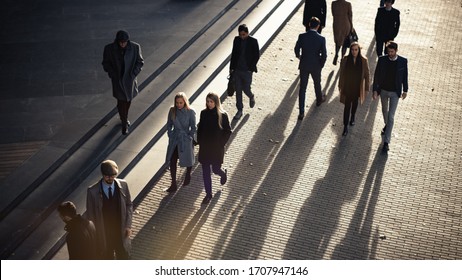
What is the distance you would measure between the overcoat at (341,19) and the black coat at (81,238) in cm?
897

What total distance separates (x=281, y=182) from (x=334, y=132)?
82.6 inches

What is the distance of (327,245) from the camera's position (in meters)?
10.8

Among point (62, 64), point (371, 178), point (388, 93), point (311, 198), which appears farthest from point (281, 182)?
point (62, 64)

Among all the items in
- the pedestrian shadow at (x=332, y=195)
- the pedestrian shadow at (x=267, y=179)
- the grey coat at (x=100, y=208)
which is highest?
the grey coat at (x=100, y=208)

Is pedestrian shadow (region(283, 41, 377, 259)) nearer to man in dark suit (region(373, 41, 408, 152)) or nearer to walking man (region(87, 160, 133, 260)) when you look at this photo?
man in dark suit (region(373, 41, 408, 152))

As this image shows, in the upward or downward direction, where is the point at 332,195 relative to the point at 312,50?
downward

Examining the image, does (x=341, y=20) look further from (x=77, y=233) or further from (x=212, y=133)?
(x=77, y=233)

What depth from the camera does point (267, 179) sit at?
1239cm

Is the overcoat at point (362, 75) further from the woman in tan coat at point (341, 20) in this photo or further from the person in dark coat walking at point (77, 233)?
the person in dark coat walking at point (77, 233)

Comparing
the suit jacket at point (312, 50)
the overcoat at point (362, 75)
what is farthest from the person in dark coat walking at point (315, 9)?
the overcoat at point (362, 75)

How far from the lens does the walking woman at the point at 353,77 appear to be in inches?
513

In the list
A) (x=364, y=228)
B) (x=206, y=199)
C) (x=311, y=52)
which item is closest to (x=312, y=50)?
(x=311, y=52)

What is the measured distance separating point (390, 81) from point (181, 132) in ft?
12.4

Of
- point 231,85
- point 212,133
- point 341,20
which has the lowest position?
point 231,85
